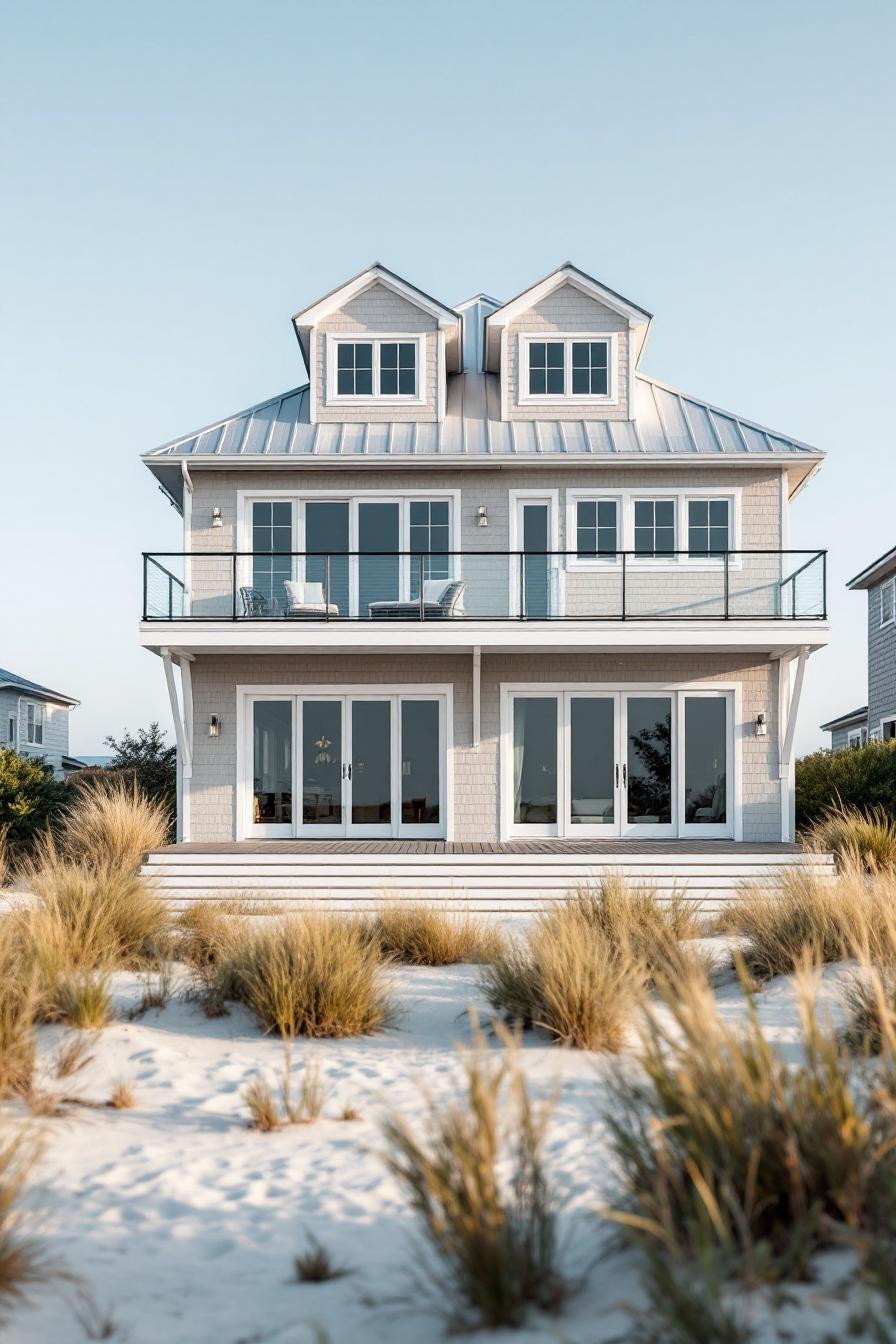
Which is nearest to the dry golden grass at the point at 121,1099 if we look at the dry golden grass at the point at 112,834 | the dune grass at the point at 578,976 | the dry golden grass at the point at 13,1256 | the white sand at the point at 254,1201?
the white sand at the point at 254,1201

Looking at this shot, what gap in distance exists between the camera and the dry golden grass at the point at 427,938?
29.8 feet

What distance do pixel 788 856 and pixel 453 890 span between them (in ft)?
15.2

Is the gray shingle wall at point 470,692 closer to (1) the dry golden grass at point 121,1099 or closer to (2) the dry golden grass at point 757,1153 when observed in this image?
(1) the dry golden grass at point 121,1099

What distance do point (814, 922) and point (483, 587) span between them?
8234mm

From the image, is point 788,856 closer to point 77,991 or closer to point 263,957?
point 263,957

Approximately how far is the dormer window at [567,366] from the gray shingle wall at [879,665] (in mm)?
11316

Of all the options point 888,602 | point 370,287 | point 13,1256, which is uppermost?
point 370,287

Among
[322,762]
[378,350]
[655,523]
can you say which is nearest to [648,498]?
[655,523]

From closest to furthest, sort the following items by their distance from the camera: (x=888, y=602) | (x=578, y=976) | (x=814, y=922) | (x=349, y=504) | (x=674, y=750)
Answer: (x=578, y=976)
(x=814, y=922)
(x=674, y=750)
(x=349, y=504)
(x=888, y=602)

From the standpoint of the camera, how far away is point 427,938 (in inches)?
359

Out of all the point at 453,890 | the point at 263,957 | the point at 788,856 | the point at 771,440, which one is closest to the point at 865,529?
the point at 771,440

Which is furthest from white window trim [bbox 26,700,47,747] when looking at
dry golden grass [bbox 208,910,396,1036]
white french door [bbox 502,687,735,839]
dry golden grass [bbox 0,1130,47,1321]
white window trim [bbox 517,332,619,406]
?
dry golden grass [bbox 0,1130,47,1321]

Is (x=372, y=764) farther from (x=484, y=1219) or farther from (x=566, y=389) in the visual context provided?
(x=484, y=1219)

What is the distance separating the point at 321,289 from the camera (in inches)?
680
